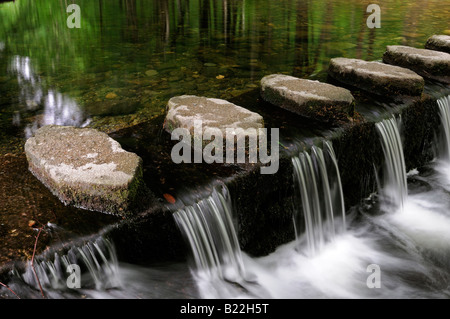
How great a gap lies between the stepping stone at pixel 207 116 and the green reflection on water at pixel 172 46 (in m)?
1.03

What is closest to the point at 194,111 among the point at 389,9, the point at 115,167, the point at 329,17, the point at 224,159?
the point at 224,159

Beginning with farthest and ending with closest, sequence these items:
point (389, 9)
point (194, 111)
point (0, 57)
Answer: point (389, 9) → point (0, 57) → point (194, 111)

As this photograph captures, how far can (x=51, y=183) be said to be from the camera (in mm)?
2625

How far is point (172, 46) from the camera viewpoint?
301 inches

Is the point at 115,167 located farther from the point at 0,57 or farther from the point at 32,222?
the point at 0,57

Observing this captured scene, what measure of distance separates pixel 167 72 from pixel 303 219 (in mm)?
3487

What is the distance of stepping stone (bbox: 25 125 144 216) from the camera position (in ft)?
8.00

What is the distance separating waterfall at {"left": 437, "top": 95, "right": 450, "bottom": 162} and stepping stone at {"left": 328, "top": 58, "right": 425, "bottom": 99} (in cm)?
52
